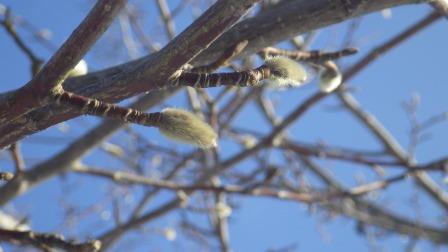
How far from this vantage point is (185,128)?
3.06 feet

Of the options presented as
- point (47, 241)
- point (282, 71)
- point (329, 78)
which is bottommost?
point (47, 241)

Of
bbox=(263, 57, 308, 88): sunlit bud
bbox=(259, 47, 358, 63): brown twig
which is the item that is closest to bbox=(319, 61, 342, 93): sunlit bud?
bbox=(259, 47, 358, 63): brown twig

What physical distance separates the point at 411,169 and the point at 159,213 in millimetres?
1226

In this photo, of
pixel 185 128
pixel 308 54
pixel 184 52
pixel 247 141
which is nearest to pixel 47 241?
pixel 185 128

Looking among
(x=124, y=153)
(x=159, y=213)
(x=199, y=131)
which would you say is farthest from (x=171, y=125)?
(x=124, y=153)

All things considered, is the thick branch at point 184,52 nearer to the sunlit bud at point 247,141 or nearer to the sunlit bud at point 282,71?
the sunlit bud at point 282,71

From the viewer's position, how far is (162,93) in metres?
2.00

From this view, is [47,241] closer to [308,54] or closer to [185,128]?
[185,128]

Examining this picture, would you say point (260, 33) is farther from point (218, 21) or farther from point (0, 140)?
point (0, 140)

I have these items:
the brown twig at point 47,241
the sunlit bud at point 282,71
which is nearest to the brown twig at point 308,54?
the sunlit bud at point 282,71

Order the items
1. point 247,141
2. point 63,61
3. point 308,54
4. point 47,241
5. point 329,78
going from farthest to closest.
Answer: point 247,141, point 329,78, point 308,54, point 47,241, point 63,61

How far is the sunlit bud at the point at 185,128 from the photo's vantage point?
3.05 ft

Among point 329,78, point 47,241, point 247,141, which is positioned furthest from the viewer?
point 247,141

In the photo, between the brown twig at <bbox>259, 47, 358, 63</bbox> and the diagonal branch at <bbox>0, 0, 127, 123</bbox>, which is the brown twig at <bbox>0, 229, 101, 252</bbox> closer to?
the diagonal branch at <bbox>0, 0, 127, 123</bbox>
